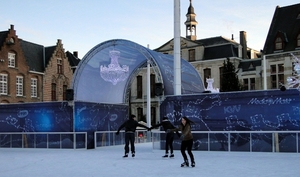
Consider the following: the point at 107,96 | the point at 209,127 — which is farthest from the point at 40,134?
the point at 209,127

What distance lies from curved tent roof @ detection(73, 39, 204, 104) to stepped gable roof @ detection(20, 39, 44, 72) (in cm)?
2585

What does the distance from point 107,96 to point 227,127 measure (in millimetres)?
10899

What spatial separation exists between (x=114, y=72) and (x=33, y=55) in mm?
28426

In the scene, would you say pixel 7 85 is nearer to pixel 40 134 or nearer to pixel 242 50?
pixel 40 134

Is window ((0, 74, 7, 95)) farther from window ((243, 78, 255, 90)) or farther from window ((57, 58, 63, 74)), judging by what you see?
window ((243, 78, 255, 90))

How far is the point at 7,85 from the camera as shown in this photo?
157ft

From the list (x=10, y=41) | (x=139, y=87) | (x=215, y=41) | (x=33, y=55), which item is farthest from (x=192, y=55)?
(x=10, y=41)

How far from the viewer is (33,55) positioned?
53.7 metres

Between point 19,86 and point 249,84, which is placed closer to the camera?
point 19,86

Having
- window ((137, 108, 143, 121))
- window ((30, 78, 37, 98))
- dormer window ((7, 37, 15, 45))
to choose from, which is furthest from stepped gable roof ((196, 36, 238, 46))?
dormer window ((7, 37, 15, 45))

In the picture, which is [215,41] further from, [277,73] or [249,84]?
[277,73]

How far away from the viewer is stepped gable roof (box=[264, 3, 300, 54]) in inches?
1877

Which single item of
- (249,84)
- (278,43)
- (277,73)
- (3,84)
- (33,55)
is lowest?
(3,84)

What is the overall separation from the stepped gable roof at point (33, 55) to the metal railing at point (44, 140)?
91.5 ft
